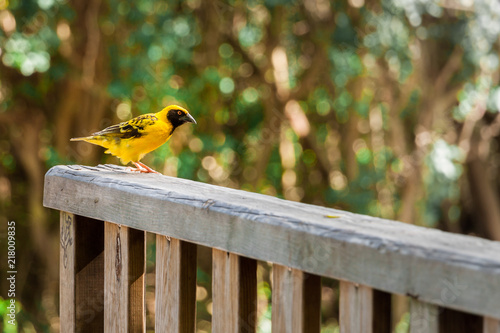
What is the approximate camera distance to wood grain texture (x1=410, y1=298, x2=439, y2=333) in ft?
4.01

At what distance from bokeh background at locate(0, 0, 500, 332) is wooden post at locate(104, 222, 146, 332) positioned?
15.0 ft

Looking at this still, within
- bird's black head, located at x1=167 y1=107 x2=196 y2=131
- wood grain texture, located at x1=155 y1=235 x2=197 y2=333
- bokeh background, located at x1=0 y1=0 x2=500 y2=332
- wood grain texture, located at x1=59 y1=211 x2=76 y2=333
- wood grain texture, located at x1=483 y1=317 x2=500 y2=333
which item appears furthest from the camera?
bokeh background, located at x1=0 y1=0 x2=500 y2=332

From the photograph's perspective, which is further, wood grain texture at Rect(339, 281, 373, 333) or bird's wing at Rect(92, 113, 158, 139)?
bird's wing at Rect(92, 113, 158, 139)

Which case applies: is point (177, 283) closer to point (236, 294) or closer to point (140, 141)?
point (236, 294)

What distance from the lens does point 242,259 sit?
1569mm

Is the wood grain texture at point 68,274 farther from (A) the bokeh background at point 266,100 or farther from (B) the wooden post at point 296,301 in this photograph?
(A) the bokeh background at point 266,100

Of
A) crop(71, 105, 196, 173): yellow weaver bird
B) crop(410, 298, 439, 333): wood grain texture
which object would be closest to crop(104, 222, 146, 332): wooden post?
crop(410, 298, 439, 333): wood grain texture

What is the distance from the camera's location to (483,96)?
26.0 feet

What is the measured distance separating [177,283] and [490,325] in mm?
809

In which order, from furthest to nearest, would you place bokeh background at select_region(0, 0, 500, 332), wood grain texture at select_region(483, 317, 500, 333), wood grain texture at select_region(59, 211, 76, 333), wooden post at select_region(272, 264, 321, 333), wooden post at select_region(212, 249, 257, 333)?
bokeh background at select_region(0, 0, 500, 332) < wood grain texture at select_region(59, 211, 76, 333) < wooden post at select_region(212, 249, 257, 333) < wooden post at select_region(272, 264, 321, 333) < wood grain texture at select_region(483, 317, 500, 333)

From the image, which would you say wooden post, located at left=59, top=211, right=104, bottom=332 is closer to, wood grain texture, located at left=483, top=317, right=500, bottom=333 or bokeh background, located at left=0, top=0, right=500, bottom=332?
wood grain texture, located at left=483, top=317, right=500, bottom=333

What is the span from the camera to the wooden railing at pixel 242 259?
3.96 feet

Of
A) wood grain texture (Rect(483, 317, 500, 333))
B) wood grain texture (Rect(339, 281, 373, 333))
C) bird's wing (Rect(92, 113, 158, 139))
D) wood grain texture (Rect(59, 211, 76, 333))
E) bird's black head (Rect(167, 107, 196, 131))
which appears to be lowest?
wood grain texture (Rect(59, 211, 76, 333))

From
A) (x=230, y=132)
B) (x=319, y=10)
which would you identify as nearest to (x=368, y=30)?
(x=319, y=10)
